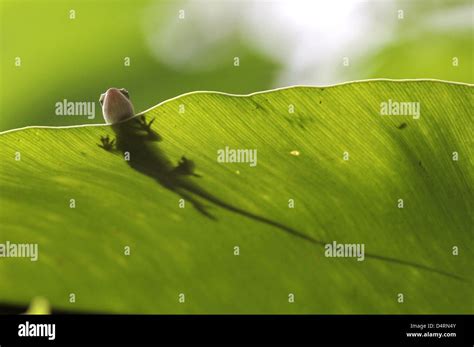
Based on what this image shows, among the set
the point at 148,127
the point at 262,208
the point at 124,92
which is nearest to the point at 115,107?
the point at 124,92
